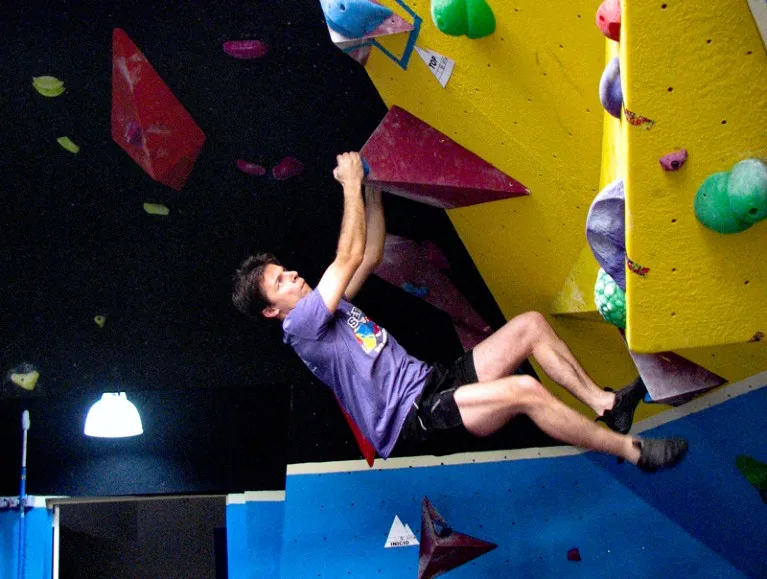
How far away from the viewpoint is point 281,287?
2.42 metres

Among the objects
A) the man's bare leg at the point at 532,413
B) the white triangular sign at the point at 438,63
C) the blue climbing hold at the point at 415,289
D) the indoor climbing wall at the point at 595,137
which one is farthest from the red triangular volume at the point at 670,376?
the blue climbing hold at the point at 415,289

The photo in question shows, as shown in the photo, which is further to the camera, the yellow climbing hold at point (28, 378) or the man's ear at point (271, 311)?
the yellow climbing hold at point (28, 378)

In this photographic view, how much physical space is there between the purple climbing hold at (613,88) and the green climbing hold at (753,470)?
4.91ft

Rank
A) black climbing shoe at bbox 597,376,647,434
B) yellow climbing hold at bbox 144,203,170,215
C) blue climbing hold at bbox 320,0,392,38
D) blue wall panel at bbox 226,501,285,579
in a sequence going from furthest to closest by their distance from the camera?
blue wall panel at bbox 226,501,285,579
yellow climbing hold at bbox 144,203,170,215
black climbing shoe at bbox 597,376,647,434
blue climbing hold at bbox 320,0,392,38

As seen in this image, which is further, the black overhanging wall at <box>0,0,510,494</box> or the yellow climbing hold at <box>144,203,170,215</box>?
the yellow climbing hold at <box>144,203,170,215</box>

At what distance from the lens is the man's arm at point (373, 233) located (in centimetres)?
244

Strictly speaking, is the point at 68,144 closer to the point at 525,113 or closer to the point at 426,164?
the point at 426,164

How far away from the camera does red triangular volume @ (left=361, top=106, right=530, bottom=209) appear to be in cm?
219

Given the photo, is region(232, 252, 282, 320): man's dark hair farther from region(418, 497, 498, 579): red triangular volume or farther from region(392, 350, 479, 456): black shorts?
region(418, 497, 498, 579): red triangular volume

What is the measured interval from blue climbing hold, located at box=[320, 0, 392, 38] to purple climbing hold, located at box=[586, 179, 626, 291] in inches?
23.5

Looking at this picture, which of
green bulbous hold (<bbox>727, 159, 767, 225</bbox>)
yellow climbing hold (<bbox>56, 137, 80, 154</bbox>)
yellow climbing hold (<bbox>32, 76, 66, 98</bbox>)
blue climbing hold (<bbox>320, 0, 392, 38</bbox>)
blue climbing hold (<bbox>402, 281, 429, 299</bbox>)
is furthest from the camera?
blue climbing hold (<bbox>402, 281, 429, 299</bbox>)

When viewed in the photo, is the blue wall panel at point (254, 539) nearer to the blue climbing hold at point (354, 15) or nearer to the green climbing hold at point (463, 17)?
the blue climbing hold at point (354, 15)

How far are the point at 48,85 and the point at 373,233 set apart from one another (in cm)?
92

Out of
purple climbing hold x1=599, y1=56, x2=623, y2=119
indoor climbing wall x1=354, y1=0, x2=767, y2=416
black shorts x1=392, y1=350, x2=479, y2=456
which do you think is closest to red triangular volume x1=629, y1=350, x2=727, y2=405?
indoor climbing wall x1=354, y1=0, x2=767, y2=416
